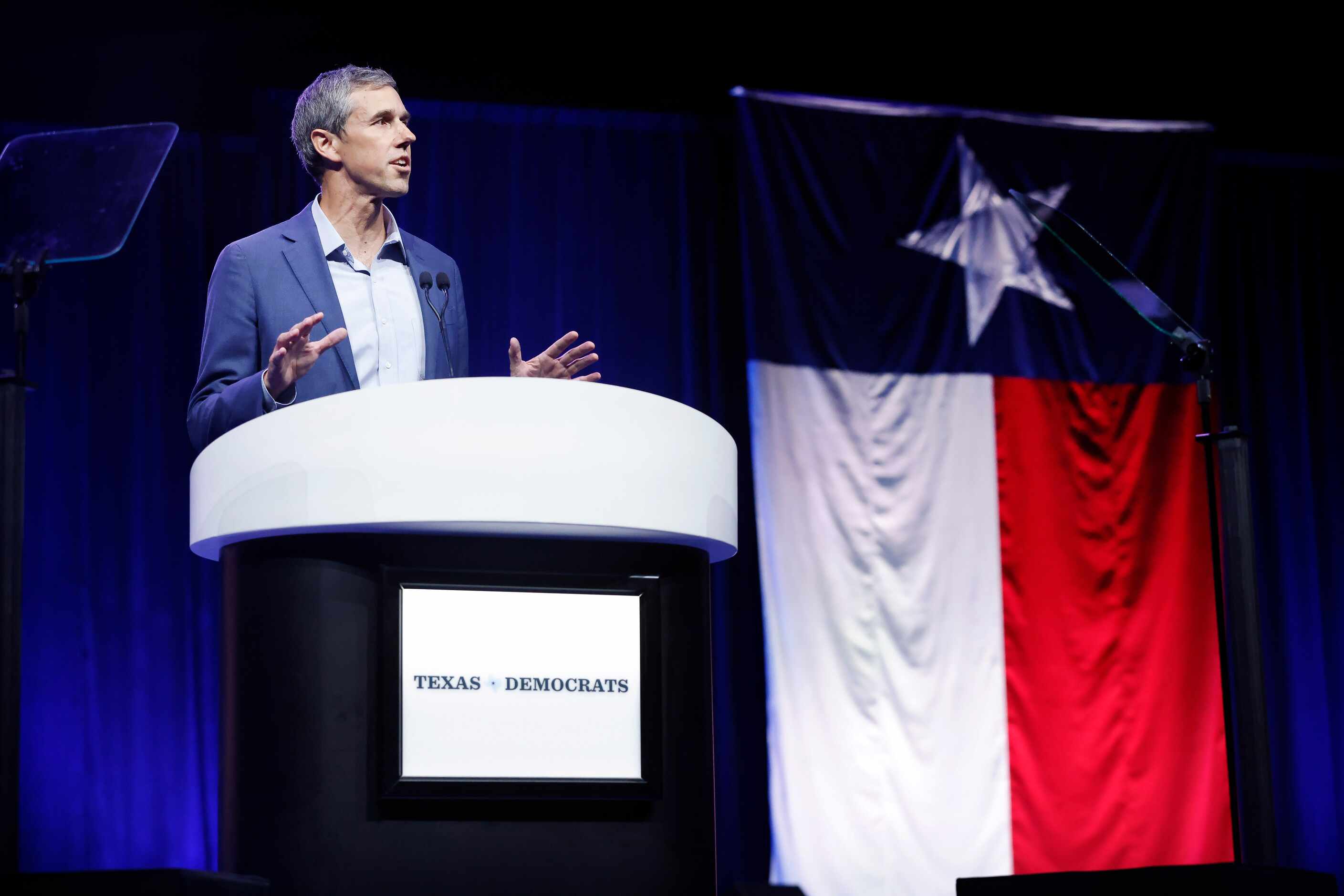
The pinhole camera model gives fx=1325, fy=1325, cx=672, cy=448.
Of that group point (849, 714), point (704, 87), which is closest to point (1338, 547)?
point (849, 714)

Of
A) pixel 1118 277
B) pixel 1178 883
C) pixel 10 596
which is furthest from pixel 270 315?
pixel 1118 277

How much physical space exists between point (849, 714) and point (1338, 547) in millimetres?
2023

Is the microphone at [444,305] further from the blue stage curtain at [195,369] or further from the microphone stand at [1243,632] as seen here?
the blue stage curtain at [195,369]

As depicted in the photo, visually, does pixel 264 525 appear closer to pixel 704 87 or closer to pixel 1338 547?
pixel 704 87

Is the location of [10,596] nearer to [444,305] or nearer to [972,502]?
[444,305]

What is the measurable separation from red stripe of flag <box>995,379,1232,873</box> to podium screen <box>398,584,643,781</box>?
307 cm

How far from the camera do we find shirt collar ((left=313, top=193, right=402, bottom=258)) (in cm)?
197

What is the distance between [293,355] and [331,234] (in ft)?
1.57

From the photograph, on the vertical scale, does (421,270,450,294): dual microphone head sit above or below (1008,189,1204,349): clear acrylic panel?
below

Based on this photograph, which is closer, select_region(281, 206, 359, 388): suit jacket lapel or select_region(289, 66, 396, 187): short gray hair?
select_region(281, 206, 359, 388): suit jacket lapel

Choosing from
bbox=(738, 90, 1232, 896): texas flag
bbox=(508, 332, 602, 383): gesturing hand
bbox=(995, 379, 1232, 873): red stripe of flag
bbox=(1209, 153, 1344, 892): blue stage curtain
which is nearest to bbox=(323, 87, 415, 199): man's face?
bbox=(508, 332, 602, 383): gesturing hand

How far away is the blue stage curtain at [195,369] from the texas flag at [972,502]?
24 cm

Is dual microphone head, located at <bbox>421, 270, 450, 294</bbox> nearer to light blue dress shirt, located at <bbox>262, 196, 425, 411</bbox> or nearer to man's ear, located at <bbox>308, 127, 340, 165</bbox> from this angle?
light blue dress shirt, located at <bbox>262, 196, 425, 411</bbox>

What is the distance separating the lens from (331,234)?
1.99m
